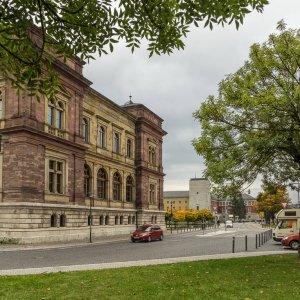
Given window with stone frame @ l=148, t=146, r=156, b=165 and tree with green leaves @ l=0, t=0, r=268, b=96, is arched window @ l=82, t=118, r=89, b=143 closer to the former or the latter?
window with stone frame @ l=148, t=146, r=156, b=165

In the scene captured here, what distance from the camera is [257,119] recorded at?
A: 17375 millimetres

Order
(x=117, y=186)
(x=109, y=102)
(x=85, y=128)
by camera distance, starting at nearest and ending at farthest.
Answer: (x=85, y=128), (x=109, y=102), (x=117, y=186)

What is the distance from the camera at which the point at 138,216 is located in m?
57.8

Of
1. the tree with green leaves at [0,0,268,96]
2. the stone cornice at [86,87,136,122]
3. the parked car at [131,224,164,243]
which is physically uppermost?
the stone cornice at [86,87,136,122]

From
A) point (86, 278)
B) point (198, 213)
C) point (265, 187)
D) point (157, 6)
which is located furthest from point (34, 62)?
point (198, 213)

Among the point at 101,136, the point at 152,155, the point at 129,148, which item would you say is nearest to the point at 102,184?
the point at 101,136

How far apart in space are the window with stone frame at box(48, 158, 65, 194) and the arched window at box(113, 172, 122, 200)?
47.1 feet

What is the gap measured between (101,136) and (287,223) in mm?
24363

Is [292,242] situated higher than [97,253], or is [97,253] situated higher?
[292,242]

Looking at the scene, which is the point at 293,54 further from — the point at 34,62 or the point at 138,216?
the point at 138,216

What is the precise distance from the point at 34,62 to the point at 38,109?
101ft

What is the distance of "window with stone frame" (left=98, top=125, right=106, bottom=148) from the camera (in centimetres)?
4976

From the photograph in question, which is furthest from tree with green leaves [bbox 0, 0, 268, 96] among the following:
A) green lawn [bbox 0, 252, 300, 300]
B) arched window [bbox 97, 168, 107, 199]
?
arched window [bbox 97, 168, 107, 199]

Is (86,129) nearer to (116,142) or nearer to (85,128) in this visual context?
(85,128)
